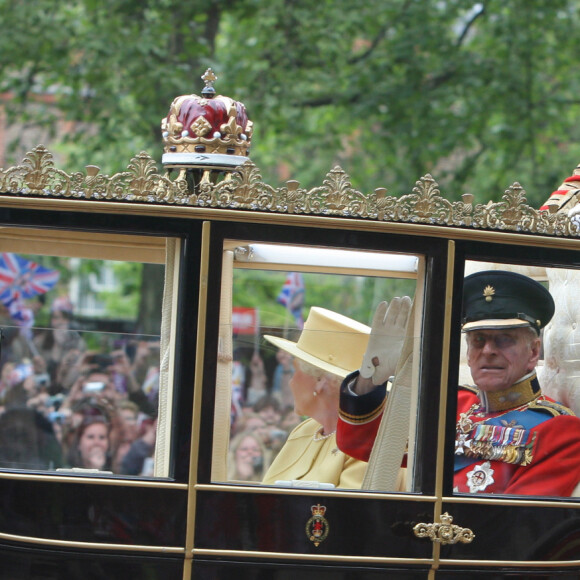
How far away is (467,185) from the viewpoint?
1328cm

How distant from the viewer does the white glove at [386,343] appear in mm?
4156

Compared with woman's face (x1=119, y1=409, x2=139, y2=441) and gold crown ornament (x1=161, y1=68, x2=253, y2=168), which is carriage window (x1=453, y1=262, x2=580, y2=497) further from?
woman's face (x1=119, y1=409, x2=139, y2=441)

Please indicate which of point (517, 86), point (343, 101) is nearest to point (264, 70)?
point (343, 101)

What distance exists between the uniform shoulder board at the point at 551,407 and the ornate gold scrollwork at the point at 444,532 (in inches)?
24.9

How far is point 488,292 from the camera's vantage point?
14.1ft

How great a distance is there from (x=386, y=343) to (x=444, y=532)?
2.35 feet

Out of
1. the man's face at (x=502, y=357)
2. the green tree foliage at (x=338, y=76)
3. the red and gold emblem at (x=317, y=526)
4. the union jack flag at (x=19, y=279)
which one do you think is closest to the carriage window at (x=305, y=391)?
the red and gold emblem at (x=317, y=526)

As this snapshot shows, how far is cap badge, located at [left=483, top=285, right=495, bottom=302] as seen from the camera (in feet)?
14.0

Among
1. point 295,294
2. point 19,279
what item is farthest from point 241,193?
point 19,279

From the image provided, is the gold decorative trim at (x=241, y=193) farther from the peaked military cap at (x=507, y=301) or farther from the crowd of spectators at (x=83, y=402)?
the crowd of spectators at (x=83, y=402)

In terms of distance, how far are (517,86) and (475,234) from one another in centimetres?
886

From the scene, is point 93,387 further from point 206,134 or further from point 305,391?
point 206,134

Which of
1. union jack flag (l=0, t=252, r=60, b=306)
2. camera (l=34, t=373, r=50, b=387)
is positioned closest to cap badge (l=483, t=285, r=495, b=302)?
camera (l=34, t=373, r=50, b=387)

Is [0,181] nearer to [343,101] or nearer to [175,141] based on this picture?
[175,141]
